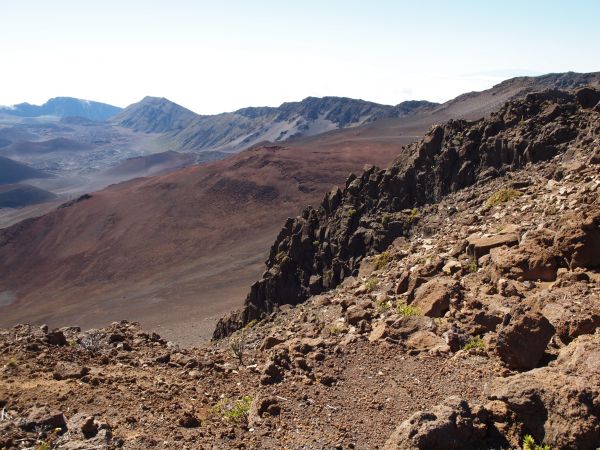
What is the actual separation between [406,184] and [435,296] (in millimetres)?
10637

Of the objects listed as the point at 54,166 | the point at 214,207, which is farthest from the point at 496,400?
the point at 54,166

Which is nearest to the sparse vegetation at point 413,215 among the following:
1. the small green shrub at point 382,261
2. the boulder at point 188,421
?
the small green shrub at point 382,261

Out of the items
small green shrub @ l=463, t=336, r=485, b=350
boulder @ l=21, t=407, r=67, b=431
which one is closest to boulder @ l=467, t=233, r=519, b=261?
small green shrub @ l=463, t=336, r=485, b=350

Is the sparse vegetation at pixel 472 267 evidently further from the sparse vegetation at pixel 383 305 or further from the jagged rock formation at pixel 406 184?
the jagged rock formation at pixel 406 184

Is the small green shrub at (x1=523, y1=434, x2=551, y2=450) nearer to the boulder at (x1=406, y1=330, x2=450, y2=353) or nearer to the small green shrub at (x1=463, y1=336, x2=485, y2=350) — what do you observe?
the small green shrub at (x1=463, y1=336, x2=485, y2=350)

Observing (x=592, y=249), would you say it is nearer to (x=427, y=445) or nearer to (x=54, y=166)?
(x=427, y=445)

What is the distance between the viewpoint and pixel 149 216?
5969 centimetres

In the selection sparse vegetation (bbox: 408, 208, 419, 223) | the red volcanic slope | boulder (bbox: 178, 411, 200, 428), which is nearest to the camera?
boulder (bbox: 178, 411, 200, 428)

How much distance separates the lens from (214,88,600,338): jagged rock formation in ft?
51.5

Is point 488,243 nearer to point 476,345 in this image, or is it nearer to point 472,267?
point 472,267

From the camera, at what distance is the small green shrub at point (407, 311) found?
8226 mm

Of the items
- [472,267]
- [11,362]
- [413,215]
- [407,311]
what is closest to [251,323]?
[413,215]

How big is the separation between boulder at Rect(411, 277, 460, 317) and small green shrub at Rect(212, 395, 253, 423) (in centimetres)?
289

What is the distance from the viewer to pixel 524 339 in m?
5.93
